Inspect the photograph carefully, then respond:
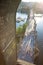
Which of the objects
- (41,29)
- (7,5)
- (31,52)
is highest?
(7,5)

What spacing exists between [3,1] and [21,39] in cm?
103

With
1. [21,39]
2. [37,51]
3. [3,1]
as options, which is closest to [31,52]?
[37,51]

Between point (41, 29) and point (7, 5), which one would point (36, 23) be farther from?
point (7, 5)

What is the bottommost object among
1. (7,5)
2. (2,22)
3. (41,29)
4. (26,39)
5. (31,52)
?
(31,52)

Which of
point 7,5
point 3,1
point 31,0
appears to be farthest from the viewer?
point 31,0

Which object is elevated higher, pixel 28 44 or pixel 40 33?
pixel 40 33

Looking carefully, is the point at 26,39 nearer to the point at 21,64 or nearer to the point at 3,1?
the point at 21,64

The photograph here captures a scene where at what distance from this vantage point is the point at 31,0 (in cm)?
241

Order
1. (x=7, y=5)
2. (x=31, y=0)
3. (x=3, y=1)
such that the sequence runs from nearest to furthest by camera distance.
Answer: (x=3, y=1) < (x=7, y=5) < (x=31, y=0)

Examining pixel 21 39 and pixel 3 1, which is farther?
pixel 21 39

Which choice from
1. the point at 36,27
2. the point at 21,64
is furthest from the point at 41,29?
the point at 21,64

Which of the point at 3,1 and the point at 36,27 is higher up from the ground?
the point at 3,1

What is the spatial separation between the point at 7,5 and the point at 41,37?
3.19 feet

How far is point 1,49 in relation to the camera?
154 cm
